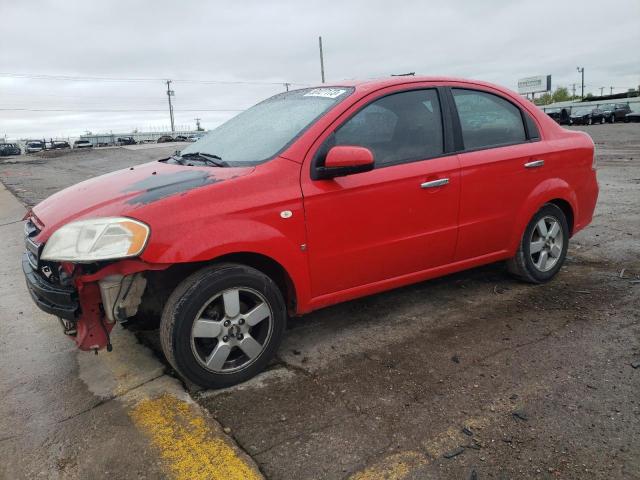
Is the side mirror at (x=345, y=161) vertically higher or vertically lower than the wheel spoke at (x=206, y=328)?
higher

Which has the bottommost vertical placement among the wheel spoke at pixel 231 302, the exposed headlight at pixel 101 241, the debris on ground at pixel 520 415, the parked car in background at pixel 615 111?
the debris on ground at pixel 520 415

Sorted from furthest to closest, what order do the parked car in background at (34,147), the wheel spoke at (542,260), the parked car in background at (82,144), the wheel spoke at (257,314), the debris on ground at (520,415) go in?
the parked car in background at (82,144) < the parked car in background at (34,147) < the wheel spoke at (542,260) < the wheel spoke at (257,314) < the debris on ground at (520,415)

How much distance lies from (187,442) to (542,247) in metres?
3.19

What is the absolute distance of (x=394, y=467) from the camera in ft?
7.20

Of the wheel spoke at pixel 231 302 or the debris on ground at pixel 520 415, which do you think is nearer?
the debris on ground at pixel 520 415

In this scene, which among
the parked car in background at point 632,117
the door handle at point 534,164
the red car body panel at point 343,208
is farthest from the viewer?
the parked car in background at point 632,117

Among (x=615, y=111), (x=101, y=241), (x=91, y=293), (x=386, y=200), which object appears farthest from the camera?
(x=615, y=111)

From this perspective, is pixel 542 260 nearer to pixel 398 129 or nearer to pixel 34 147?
pixel 398 129

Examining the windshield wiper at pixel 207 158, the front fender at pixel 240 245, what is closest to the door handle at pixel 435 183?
the front fender at pixel 240 245

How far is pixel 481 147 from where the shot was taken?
3.75m

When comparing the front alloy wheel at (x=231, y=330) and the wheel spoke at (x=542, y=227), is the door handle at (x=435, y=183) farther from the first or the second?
the front alloy wheel at (x=231, y=330)

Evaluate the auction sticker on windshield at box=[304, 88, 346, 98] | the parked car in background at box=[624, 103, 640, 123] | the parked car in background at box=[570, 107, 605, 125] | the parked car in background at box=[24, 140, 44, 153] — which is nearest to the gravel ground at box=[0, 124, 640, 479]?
the auction sticker on windshield at box=[304, 88, 346, 98]

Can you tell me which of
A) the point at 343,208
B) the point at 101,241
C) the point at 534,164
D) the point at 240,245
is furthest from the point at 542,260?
the point at 101,241

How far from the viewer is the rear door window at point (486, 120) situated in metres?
3.73
